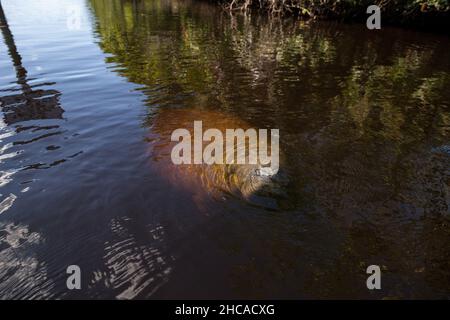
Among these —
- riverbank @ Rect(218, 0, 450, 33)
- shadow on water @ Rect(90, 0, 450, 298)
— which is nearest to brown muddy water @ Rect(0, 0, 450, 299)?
shadow on water @ Rect(90, 0, 450, 298)

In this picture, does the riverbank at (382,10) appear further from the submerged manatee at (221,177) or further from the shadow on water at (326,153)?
the submerged manatee at (221,177)

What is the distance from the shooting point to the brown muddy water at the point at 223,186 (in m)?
3.89

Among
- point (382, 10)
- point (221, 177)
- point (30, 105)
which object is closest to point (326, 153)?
point (221, 177)

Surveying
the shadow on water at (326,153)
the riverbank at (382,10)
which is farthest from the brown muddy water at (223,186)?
the riverbank at (382,10)

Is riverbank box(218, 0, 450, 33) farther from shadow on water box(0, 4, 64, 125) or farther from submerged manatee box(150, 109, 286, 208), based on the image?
shadow on water box(0, 4, 64, 125)

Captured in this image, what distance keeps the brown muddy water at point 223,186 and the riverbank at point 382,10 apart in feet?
28.3

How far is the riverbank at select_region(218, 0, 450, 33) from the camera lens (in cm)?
1833

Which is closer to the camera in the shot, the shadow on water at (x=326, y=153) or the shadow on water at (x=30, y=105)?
the shadow on water at (x=326, y=153)

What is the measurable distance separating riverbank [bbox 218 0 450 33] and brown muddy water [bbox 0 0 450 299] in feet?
28.3

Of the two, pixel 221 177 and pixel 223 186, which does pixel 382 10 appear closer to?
pixel 221 177

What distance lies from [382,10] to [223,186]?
68.6 feet

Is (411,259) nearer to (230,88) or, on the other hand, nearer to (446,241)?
(446,241)

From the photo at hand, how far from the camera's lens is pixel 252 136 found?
286 inches

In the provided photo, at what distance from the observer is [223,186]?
5.50 meters
